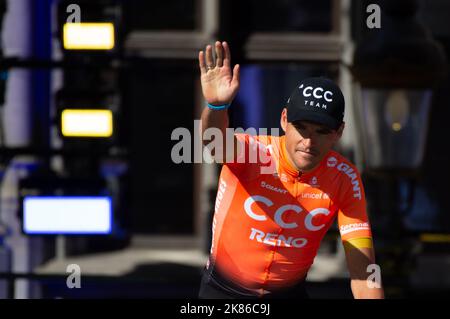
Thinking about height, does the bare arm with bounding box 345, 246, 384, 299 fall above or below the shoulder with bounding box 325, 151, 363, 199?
below

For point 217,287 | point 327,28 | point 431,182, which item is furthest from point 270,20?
point 217,287

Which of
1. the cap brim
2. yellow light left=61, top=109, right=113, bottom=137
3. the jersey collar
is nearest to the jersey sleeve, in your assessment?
the jersey collar

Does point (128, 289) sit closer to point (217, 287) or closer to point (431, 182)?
point (217, 287)

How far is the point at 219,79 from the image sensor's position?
342cm

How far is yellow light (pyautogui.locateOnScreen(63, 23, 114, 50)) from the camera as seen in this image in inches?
252

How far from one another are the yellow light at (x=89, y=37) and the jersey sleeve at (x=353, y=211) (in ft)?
10.7

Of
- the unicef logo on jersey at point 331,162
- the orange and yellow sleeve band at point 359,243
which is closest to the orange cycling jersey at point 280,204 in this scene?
the unicef logo on jersey at point 331,162

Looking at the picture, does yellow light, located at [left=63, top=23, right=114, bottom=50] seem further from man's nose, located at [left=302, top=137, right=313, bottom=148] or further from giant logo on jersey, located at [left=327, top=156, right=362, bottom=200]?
man's nose, located at [left=302, top=137, right=313, bottom=148]

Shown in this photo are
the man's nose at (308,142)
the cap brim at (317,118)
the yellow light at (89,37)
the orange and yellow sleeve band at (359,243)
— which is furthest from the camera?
the yellow light at (89,37)

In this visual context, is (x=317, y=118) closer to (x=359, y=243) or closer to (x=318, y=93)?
(x=318, y=93)

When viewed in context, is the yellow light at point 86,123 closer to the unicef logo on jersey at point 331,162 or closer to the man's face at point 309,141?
the unicef logo on jersey at point 331,162

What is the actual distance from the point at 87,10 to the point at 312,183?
11.6ft

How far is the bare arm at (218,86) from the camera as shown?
11.1 ft

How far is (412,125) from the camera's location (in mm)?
6086
